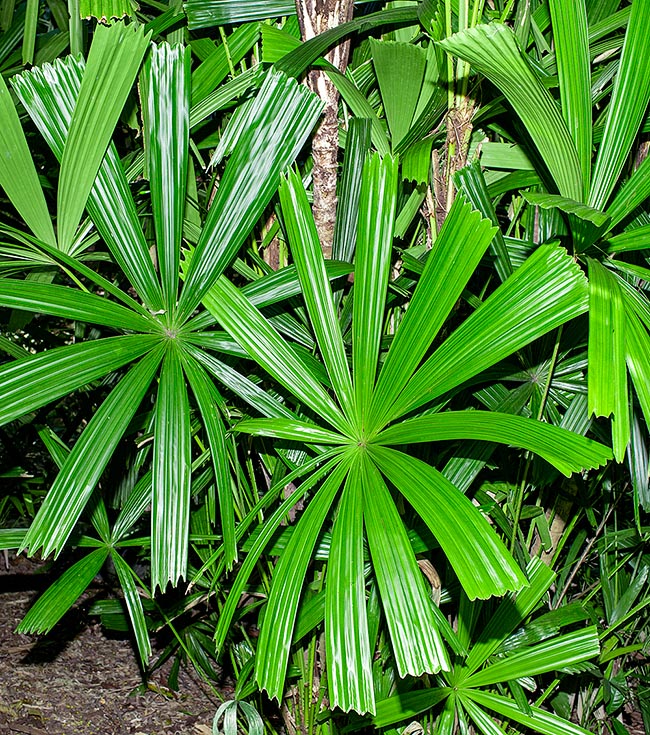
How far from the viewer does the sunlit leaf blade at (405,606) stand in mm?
670

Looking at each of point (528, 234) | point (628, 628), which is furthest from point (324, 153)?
point (628, 628)

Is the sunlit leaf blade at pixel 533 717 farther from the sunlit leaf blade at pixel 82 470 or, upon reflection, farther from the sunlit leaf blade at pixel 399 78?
the sunlit leaf blade at pixel 399 78

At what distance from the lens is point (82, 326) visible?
1.43 metres

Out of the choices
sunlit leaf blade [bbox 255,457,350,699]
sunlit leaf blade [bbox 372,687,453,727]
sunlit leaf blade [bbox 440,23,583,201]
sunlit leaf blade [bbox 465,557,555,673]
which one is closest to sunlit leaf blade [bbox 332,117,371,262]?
sunlit leaf blade [bbox 440,23,583,201]

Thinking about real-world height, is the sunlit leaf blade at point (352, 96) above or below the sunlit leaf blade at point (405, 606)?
above

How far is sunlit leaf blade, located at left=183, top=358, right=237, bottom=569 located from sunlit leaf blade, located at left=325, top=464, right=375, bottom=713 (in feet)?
0.51

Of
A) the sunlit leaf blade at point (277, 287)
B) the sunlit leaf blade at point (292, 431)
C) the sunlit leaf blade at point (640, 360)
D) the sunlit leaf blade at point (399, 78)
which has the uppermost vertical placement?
the sunlit leaf blade at point (399, 78)

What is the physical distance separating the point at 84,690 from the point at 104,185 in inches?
58.2

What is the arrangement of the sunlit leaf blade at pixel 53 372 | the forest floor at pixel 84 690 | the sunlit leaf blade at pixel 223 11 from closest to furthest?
the sunlit leaf blade at pixel 53 372 < the sunlit leaf blade at pixel 223 11 < the forest floor at pixel 84 690

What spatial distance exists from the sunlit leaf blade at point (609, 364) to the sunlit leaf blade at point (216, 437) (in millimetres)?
392

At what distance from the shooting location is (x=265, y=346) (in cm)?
79

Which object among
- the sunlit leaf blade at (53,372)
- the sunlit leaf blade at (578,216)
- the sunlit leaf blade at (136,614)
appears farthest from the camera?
the sunlit leaf blade at (136,614)

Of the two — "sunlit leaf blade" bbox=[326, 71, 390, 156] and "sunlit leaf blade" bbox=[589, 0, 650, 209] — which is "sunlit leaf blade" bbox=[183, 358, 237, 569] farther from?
"sunlit leaf blade" bbox=[589, 0, 650, 209]

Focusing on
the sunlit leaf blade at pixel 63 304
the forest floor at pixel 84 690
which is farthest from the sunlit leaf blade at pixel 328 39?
the forest floor at pixel 84 690
